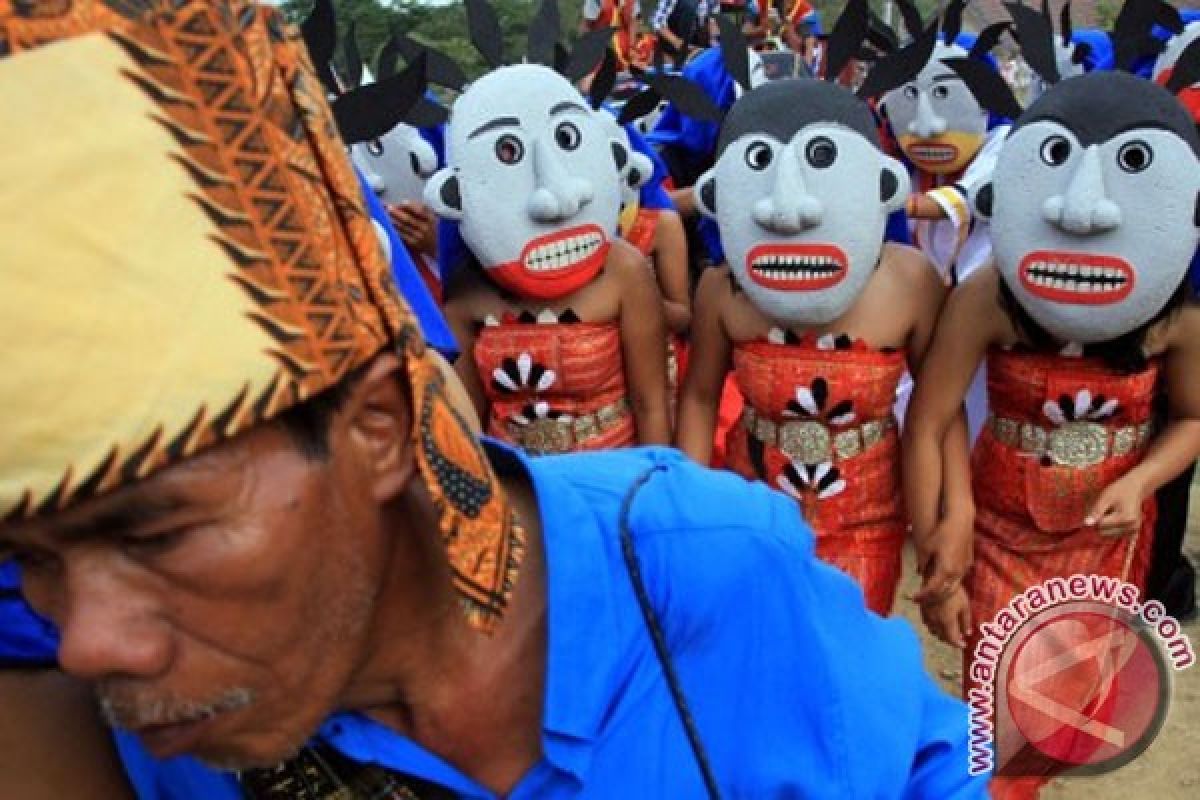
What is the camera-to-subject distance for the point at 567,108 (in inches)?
102

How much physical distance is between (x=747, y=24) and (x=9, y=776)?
21.5 ft

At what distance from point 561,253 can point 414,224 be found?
2.77ft

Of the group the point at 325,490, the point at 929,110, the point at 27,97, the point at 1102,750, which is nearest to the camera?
the point at 27,97

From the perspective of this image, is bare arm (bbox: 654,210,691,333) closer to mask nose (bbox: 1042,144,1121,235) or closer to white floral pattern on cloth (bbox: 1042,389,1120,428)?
white floral pattern on cloth (bbox: 1042,389,1120,428)

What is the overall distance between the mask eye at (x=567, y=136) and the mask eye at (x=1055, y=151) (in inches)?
39.1

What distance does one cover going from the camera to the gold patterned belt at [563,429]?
8.96ft

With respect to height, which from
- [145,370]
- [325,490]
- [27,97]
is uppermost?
[27,97]

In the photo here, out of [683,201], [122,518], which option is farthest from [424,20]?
[122,518]

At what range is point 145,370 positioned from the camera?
740 mm

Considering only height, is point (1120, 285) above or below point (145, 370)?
below

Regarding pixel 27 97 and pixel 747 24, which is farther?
pixel 747 24

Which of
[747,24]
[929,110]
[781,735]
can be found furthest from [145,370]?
[747,24]

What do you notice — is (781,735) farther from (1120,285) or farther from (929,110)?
(929,110)

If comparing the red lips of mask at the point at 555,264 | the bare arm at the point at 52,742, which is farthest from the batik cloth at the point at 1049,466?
the bare arm at the point at 52,742
